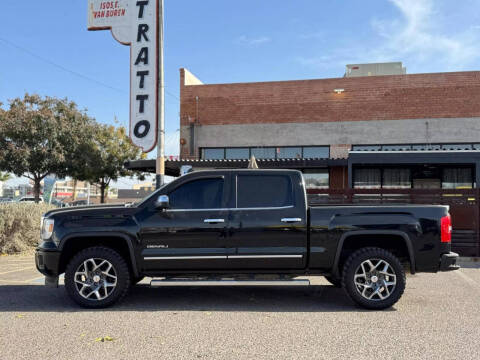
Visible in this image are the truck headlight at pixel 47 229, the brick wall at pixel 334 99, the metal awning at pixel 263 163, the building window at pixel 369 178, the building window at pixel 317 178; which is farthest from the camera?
the building window at pixel 317 178

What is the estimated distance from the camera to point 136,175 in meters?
31.0

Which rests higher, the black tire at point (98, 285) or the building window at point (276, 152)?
the building window at point (276, 152)

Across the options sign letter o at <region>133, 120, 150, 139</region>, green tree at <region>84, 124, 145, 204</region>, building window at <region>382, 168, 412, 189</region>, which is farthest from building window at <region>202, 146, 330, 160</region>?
sign letter o at <region>133, 120, 150, 139</region>

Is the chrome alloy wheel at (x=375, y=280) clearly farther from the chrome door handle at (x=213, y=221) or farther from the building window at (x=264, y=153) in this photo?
the building window at (x=264, y=153)

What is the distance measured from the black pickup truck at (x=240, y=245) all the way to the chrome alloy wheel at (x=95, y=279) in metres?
0.01

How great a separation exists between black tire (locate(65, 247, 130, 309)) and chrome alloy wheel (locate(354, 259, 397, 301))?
3158mm

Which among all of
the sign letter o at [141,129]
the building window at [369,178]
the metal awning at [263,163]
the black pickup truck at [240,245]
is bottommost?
the black pickup truck at [240,245]

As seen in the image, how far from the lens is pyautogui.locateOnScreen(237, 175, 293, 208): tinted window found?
247 inches

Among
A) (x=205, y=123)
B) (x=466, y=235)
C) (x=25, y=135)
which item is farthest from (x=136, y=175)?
(x=466, y=235)

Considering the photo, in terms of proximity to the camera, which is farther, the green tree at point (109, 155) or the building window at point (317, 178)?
the green tree at point (109, 155)

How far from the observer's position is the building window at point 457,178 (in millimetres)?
19688

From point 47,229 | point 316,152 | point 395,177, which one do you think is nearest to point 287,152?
point 316,152

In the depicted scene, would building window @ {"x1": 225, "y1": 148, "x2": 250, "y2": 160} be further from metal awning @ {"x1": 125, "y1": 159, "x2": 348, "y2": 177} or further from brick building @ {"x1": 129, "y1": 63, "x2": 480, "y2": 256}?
metal awning @ {"x1": 125, "y1": 159, "x2": 348, "y2": 177}

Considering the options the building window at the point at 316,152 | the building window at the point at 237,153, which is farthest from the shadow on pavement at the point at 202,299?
the building window at the point at 237,153
